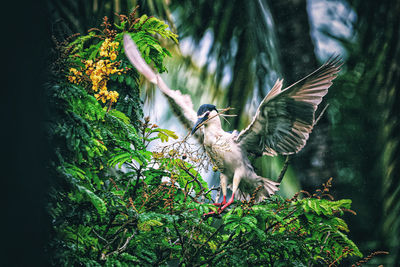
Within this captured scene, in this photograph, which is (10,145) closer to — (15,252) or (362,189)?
(15,252)

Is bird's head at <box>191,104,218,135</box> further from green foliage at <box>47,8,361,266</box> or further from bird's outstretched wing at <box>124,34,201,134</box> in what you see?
green foliage at <box>47,8,361,266</box>

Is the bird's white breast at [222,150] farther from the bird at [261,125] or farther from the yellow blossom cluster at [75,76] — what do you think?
the yellow blossom cluster at [75,76]

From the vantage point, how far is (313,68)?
3.42 m

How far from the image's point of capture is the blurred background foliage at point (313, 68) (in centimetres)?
324

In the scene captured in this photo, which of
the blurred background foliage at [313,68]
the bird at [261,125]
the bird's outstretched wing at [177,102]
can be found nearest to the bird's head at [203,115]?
the bird at [261,125]

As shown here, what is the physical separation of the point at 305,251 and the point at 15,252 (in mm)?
1765

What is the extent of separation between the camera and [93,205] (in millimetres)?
1347

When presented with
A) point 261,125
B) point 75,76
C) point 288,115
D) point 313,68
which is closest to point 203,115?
point 261,125

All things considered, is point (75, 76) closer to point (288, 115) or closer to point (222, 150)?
point (222, 150)

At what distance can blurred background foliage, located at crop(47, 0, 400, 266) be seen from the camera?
324 cm

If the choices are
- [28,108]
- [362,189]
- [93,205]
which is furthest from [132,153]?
[362,189]

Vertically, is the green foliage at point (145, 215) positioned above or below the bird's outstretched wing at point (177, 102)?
below

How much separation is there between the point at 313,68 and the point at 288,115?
1404 millimetres

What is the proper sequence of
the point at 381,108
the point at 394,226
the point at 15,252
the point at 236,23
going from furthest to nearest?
the point at 236,23, the point at 381,108, the point at 394,226, the point at 15,252
